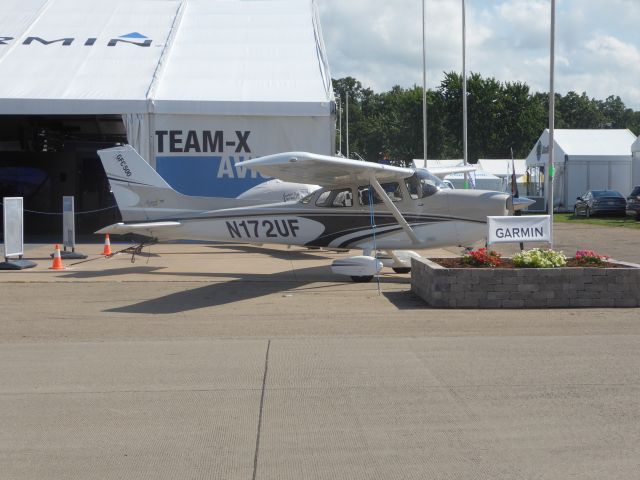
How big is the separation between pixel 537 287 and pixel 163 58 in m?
17.9

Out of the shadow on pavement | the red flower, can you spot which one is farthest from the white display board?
the red flower

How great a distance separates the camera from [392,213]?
15.1m

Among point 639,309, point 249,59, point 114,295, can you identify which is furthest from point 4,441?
point 249,59

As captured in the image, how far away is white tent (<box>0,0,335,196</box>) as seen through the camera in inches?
904

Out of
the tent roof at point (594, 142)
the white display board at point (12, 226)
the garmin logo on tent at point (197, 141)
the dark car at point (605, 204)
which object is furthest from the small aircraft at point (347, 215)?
the tent roof at point (594, 142)

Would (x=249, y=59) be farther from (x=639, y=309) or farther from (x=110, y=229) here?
(x=639, y=309)

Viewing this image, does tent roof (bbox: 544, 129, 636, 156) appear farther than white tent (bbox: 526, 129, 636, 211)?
Yes

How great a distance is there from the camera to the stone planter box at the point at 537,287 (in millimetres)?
11453

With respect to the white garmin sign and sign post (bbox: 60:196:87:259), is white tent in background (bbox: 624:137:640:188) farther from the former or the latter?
sign post (bbox: 60:196:87:259)

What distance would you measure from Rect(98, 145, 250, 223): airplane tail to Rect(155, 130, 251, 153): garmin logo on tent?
6.17 meters

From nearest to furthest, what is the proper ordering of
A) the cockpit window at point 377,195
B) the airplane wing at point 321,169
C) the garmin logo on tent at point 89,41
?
the airplane wing at point 321,169
the cockpit window at point 377,195
the garmin logo on tent at point 89,41

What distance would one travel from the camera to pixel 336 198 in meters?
15.7

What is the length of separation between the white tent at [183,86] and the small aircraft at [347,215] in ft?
21.9

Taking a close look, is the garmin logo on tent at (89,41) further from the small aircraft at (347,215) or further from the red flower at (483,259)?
the red flower at (483,259)
